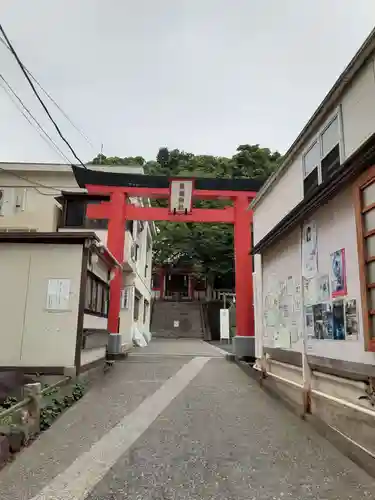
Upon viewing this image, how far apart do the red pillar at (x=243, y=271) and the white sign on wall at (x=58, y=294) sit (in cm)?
603

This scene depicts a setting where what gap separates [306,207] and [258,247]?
314 centimetres

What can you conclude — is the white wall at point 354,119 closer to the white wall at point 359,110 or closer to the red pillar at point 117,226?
the white wall at point 359,110

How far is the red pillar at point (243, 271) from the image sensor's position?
12194mm

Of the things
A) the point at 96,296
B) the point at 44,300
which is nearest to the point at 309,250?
the point at 44,300

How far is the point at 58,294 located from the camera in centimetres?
793

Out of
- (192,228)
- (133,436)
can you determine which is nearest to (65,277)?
(133,436)

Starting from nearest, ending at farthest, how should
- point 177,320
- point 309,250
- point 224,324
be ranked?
point 309,250
point 224,324
point 177,320

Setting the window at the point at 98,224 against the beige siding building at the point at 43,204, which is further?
the beige siding building at the point at 43,204

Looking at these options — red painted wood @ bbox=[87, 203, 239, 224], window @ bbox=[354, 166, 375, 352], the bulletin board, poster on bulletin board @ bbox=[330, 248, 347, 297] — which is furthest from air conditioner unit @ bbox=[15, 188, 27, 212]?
window @ bbox=[354, 166, 375, 352]

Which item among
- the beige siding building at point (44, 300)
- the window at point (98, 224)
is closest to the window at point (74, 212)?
the window at point (98, 224)

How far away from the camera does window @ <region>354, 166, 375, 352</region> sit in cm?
374

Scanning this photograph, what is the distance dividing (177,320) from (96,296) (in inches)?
875

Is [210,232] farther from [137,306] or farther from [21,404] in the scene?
[21,404]

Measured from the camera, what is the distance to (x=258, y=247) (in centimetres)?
845
